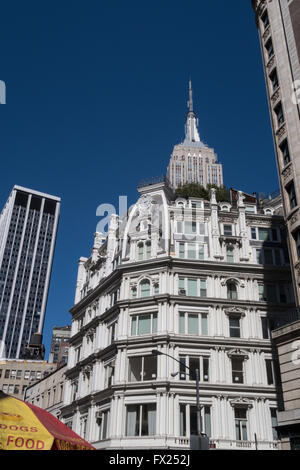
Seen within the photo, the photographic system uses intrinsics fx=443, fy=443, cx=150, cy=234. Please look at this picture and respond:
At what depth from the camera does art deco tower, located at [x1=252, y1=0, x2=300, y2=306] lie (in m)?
32.0

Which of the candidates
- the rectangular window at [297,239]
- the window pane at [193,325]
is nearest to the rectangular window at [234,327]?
the window pane at [193,325]

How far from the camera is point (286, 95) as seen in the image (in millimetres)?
35031

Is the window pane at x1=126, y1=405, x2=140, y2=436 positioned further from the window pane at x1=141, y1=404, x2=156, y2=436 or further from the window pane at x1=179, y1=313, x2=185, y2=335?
the window pane at x1=179, y1=313, x2=185, y2=335

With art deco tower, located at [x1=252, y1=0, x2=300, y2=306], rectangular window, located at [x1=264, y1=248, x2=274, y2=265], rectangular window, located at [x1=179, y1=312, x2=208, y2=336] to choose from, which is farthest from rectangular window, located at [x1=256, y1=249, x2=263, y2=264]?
art deco tower, located at [x1=252, y1=0, x2=300, y2=306]

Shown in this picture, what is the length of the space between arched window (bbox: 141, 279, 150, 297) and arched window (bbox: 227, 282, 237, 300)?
7.68 metres

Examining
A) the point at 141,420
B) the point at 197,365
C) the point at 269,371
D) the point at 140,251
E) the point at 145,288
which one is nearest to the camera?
the point at 141,420

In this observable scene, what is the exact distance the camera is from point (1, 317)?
7869 inches

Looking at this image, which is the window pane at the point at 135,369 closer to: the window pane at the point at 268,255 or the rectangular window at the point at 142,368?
the rectangular window at the point at 142,368

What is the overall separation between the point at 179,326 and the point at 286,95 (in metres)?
21.4

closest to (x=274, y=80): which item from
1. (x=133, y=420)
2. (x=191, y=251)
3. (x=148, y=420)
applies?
(x=191, y=251)

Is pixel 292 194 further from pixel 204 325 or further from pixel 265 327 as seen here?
pixel 204 325

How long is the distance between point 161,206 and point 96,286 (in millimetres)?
11319

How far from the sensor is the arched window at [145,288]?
139 feet
